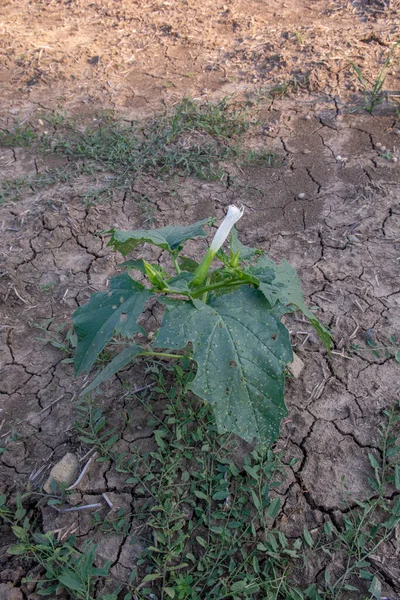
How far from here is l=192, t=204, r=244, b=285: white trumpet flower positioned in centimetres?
194

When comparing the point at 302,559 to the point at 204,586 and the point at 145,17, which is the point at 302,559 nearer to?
the point at 204,586

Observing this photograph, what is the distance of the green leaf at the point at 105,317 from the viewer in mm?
1928

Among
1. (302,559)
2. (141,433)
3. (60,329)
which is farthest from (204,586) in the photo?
(60,329)

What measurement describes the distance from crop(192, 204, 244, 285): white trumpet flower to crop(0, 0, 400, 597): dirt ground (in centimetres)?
80

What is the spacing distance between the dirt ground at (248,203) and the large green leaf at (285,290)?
0.51 m

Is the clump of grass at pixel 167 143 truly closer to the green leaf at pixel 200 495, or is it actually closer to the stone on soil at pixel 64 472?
the stone on soil at pixel 64 472

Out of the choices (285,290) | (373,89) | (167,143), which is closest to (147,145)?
(167,143)

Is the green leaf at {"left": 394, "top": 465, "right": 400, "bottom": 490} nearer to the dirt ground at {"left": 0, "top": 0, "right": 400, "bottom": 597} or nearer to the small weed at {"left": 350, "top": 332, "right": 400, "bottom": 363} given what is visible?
the dirt ground at {"left": 0, "top": 0, "right": 400, "bottom": 597}

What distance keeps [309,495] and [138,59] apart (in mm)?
4538

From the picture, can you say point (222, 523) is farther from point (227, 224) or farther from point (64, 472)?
point (227, 224)

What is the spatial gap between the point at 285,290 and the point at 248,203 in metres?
1.67

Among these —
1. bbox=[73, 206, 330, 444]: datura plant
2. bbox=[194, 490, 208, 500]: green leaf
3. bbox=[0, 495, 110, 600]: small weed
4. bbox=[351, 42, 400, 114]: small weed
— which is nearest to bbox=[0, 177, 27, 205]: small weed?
bbox=[73, 206, 330, 444]: datura plant

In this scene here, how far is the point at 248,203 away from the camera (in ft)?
11.8

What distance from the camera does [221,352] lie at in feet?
6.23
